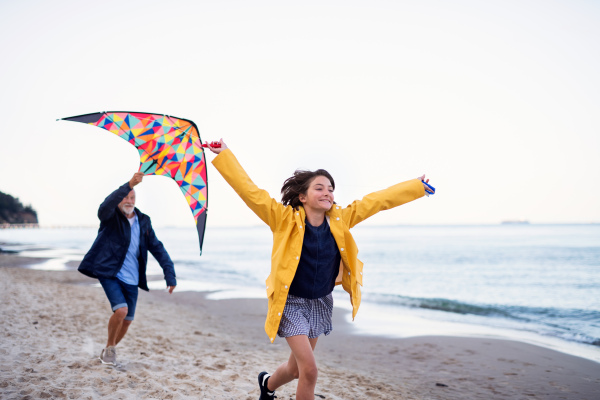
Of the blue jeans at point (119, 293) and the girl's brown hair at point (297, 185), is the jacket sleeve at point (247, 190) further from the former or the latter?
the blue jeans at point (119, 293)

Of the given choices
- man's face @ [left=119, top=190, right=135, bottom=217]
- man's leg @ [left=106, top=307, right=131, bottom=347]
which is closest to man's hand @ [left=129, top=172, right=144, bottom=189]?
man's face @ [left=119, top=190, right=135, bottom=217]

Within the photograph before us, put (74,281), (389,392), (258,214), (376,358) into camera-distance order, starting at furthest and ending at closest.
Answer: (74,281) < (376,358) < (389,392) < (258,214)

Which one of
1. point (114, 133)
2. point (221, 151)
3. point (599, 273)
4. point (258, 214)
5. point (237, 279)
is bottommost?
point (237, 279)

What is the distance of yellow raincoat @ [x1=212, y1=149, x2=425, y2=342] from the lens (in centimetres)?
296

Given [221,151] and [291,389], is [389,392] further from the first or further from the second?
[221,151]

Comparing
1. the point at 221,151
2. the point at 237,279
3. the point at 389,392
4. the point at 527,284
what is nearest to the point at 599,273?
the point at 527,284

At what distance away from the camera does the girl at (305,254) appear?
2.95m

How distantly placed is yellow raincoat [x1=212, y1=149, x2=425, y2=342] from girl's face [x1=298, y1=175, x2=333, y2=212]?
9 cm

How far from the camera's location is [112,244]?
14.9 feet

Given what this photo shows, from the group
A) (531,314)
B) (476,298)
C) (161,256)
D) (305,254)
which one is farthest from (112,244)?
(476,298)

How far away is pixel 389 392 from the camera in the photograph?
15.2ft

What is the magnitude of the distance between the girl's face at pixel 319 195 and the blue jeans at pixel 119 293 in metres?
2.49

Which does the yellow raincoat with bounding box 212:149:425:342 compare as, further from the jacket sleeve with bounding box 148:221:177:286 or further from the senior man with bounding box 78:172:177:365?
the jacket sleeve with bounding box 148:221:177:286

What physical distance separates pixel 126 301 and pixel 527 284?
620 inches
